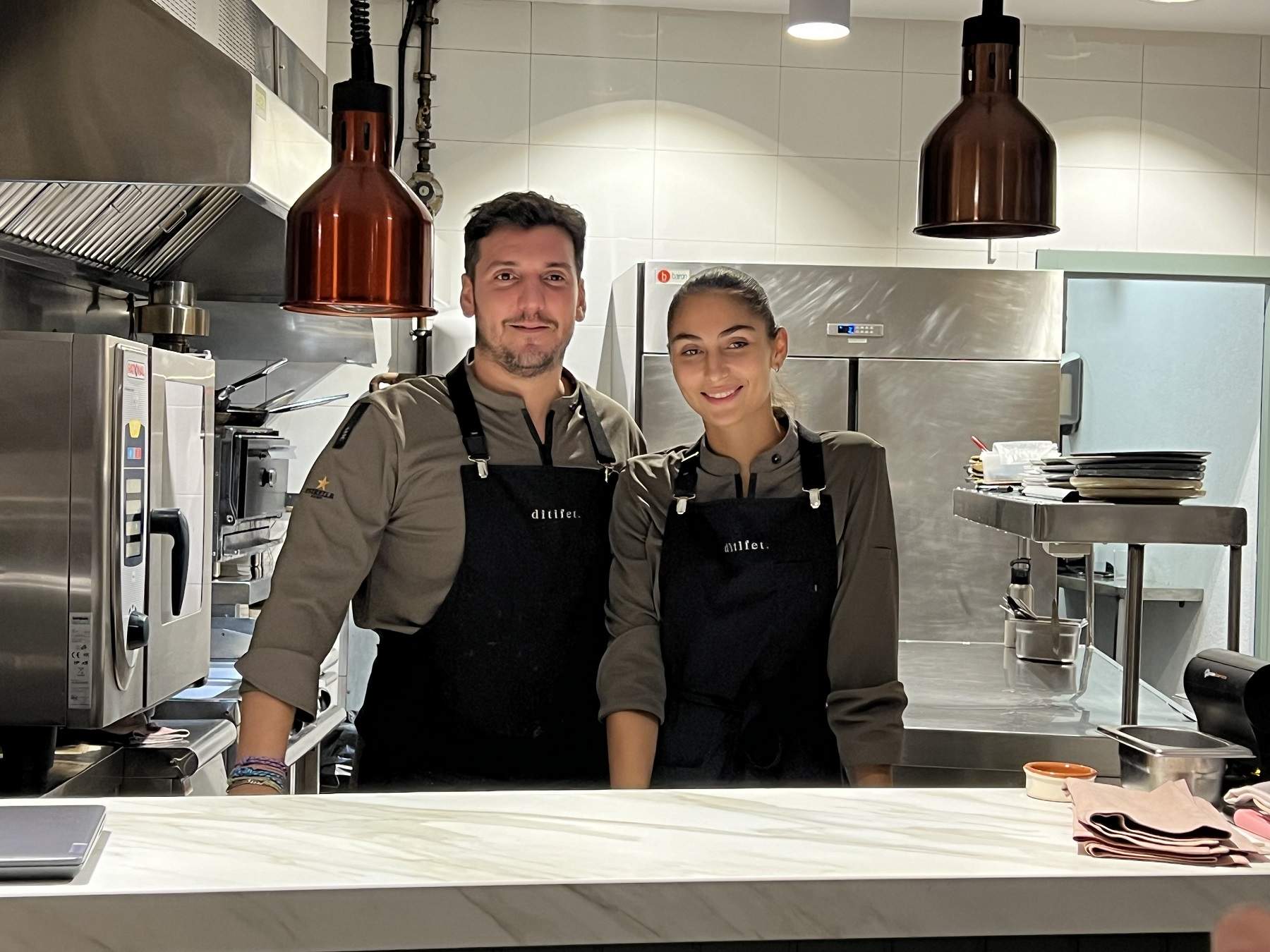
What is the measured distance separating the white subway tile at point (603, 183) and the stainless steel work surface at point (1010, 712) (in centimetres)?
225

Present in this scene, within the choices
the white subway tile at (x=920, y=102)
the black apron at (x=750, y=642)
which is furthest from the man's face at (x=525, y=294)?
the white subway tile at (x=920, y=102)

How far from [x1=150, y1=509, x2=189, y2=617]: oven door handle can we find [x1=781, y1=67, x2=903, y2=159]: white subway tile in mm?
3132

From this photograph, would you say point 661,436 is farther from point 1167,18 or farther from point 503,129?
point 1167,18

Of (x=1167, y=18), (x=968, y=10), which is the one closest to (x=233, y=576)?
(x=968, y=10)

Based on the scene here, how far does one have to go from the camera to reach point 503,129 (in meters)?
5.01

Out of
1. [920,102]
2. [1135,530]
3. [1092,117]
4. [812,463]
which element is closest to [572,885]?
[812,463]

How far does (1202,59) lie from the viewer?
17.1 ft

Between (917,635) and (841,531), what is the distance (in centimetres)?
262

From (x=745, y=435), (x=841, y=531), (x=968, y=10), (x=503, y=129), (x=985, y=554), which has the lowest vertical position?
(x=985, y=554)

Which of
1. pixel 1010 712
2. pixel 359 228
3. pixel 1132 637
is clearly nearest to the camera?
pixel 359 228

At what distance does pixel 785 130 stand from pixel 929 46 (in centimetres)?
64

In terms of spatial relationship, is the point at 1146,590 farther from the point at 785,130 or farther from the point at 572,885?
the point at 572,885

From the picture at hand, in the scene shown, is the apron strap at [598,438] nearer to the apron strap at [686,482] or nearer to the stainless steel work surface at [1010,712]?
the apron strap at [686,482]

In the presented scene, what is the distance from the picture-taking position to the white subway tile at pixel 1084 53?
5.16 meters
